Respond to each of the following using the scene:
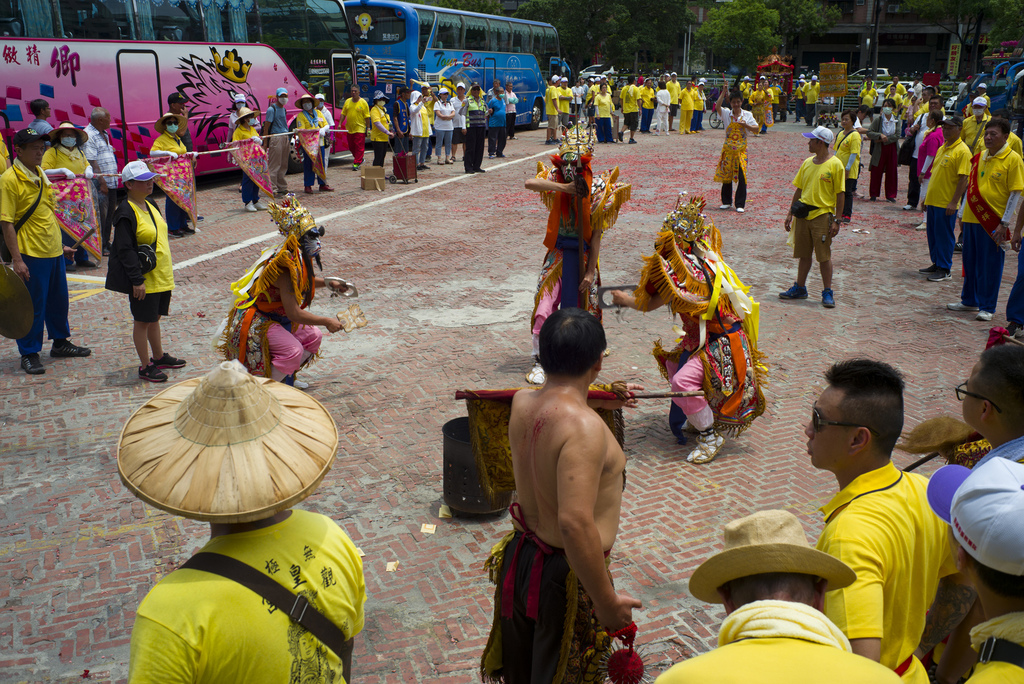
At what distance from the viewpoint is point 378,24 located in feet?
81.1

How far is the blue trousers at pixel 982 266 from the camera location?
9141 mm

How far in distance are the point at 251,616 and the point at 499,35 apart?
30958mm

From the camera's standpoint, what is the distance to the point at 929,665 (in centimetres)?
311

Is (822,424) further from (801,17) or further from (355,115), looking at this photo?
(801,17)

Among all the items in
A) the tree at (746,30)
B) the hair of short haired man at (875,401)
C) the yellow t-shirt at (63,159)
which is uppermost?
the tree at (746,30)

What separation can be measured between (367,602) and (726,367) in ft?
10.1

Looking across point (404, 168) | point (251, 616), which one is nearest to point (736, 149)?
point (404, 168)

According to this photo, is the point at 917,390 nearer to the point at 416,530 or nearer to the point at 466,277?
the point at 416,530

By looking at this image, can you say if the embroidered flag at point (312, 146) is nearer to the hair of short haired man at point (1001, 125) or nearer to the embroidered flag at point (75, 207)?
the embroidered flag at point (75, 207)

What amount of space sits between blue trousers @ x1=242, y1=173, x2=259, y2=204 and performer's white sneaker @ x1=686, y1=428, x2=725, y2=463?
11.9m

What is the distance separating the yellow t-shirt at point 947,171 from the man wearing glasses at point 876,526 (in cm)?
863

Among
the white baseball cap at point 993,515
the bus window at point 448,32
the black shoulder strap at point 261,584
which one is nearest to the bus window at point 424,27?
the bus window at point 448,32

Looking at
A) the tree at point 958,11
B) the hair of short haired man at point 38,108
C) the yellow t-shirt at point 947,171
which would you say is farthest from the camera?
the tree at point 958,11

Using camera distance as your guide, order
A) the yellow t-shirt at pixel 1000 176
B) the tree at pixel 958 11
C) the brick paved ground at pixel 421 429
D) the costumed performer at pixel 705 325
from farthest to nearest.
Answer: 1. the tree at pixel 958 11
2. the yellow t-shirt at pixel 1000 176
3. the costumed performer at pixel 705 325
4. the brick paved ground at pixel 421 429
